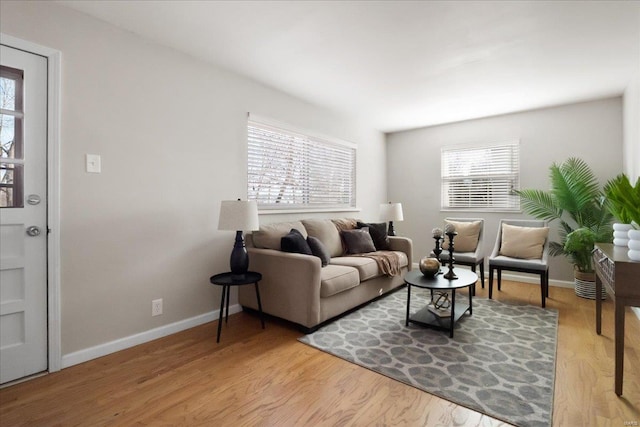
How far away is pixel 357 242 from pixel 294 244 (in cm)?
112

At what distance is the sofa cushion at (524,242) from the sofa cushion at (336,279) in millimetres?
2030

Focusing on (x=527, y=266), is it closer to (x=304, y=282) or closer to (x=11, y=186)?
(x=304, y=282)

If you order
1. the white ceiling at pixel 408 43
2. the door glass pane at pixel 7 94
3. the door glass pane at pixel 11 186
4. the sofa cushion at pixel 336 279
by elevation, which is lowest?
the sofa cushion at pixel 336 279

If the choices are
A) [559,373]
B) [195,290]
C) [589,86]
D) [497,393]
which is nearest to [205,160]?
[195,290]

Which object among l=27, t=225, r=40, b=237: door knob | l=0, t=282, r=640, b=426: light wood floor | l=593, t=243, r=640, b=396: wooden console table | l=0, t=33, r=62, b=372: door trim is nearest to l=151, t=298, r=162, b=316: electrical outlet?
l=0, t=282, r=640, b=426: light wood floor

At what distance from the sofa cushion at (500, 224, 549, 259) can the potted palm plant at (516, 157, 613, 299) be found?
26 cm

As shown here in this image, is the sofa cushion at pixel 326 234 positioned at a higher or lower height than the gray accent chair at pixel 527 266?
higher

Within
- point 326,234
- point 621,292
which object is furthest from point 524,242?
point 326,234

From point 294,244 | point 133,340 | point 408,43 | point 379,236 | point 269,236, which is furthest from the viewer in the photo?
point 379,236

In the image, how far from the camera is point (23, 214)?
1965 millimetres

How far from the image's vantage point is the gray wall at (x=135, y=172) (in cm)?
213

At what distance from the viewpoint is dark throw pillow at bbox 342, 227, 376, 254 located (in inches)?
149

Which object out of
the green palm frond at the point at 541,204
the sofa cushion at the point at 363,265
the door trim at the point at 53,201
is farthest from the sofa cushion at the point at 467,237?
the door trim at the point at 53,201

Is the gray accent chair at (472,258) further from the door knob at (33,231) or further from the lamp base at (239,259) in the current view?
the door knob at (33,231)
